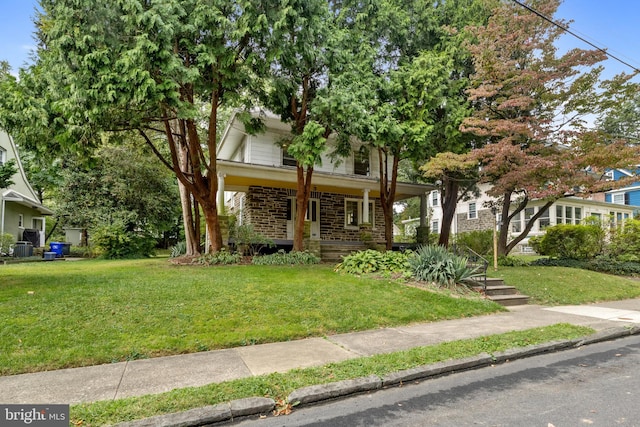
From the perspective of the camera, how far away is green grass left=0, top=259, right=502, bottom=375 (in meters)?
4.74

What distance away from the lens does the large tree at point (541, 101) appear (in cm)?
1191

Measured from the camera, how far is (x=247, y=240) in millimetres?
12805

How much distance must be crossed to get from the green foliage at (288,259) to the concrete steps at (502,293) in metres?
5.25

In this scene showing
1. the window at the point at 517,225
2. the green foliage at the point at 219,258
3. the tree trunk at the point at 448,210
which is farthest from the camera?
the window at the point at 517,225

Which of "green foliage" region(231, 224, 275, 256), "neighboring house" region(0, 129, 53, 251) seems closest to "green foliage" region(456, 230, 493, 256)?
"green foliage" region(231, 224, 275, 256)

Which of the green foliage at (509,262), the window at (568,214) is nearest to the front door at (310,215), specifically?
the green foliage at (509,262)

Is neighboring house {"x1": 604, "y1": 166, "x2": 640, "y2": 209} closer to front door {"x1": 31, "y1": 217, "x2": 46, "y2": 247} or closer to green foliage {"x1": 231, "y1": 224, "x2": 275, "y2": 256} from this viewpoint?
green foliage {"x1": 231, "y1": 224, "x2": 275, "y2": 256}

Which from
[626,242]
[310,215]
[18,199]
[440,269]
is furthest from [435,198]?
[18,199]

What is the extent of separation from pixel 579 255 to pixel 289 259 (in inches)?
486

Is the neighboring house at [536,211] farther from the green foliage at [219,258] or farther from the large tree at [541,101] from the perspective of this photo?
the green foliage at [219,258]

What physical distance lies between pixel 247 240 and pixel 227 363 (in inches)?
336

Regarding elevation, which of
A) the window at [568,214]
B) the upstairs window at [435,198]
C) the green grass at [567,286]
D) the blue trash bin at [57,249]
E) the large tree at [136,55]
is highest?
the large tree at [136,55]

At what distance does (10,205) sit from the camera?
18875 millimetres

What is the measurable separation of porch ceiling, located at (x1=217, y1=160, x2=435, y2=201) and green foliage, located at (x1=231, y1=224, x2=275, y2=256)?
7.52ft
